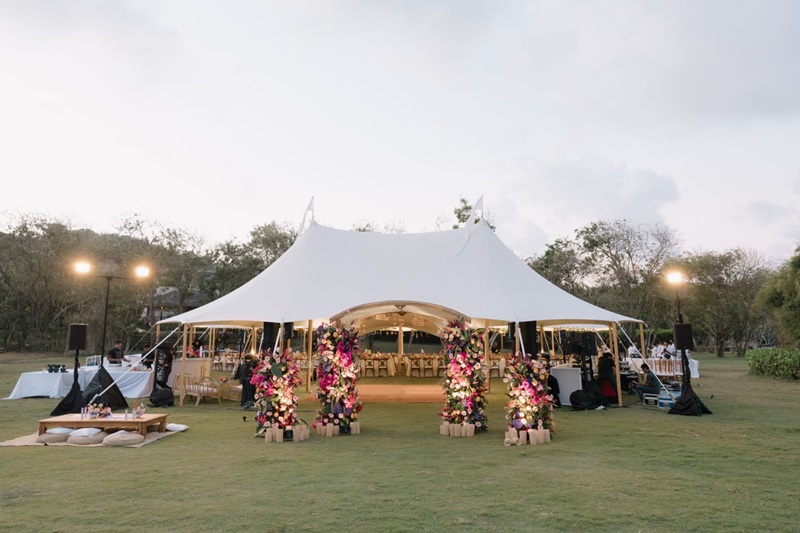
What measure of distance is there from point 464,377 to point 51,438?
557cm

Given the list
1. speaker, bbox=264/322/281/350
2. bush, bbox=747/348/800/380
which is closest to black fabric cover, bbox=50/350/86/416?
speaker, bbox=264/322/281/350

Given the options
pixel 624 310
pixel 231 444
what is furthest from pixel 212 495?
pixel 624 310

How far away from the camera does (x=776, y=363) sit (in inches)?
680

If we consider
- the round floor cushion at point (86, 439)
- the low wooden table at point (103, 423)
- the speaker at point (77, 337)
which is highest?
the speaker at point (77, 337)

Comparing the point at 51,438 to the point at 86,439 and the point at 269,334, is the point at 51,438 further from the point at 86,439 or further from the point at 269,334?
the point at 269,334

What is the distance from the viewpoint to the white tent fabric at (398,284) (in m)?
10.7

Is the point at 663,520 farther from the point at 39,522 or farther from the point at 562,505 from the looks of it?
the point at 39,522

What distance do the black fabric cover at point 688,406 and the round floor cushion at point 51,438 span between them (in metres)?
9.74

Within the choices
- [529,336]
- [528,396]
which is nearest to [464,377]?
[528,396]

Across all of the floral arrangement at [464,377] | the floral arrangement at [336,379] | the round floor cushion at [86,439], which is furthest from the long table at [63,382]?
the floral arrangement at [464,377]

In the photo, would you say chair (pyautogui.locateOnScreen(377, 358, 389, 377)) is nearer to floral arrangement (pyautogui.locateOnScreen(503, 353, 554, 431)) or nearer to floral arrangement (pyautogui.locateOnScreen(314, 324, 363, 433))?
floral arrangement (pyautogui.locateOnScreen(314, 324, 363, 433))

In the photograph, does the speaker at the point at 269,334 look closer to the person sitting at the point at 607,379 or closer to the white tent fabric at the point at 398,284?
the white tent fabric at the point at 398,284

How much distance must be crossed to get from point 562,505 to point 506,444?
2844 millimetres

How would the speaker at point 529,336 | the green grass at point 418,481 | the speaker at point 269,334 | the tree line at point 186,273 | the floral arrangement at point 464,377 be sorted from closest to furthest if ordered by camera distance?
the green grass at point 418,481 → the floral arrangement at point 464,377 → the speaker at point 529,336 → the speaker at point 269,334 → the tree line at point 186,273
